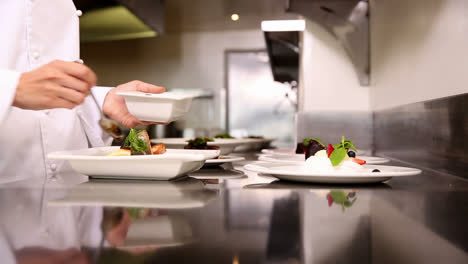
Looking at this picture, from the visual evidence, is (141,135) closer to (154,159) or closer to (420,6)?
(154,159)

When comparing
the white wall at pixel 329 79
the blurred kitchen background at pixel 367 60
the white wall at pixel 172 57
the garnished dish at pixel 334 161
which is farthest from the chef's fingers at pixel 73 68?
the white wall at pixel 172 57

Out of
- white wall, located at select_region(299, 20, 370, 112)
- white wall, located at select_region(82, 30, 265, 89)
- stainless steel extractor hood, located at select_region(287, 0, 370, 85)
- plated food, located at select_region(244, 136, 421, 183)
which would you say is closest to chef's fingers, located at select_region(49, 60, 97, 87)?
plated food, located at select_region(244, 136, 421, 183)

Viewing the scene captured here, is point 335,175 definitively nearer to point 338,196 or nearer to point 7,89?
point 338,196

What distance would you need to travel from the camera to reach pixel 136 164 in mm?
772

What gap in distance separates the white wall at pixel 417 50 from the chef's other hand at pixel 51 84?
86cm

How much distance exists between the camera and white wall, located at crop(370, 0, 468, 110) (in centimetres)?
106

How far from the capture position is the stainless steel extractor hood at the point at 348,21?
6.29ft

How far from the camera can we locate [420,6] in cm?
137

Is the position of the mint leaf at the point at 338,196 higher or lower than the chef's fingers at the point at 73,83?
lower

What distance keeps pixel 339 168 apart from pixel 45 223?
21.8 inches

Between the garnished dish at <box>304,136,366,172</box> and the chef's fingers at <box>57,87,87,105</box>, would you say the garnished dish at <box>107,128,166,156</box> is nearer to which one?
the chef's fingers at <box>57,87,87,105</box>

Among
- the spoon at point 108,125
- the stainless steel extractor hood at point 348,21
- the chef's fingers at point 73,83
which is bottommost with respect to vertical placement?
the spoon at point 108,125

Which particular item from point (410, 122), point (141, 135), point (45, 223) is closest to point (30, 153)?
point (141, 135)

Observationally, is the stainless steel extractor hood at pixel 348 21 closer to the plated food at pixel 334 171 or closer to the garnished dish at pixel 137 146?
the plated food at pixel 334 171
